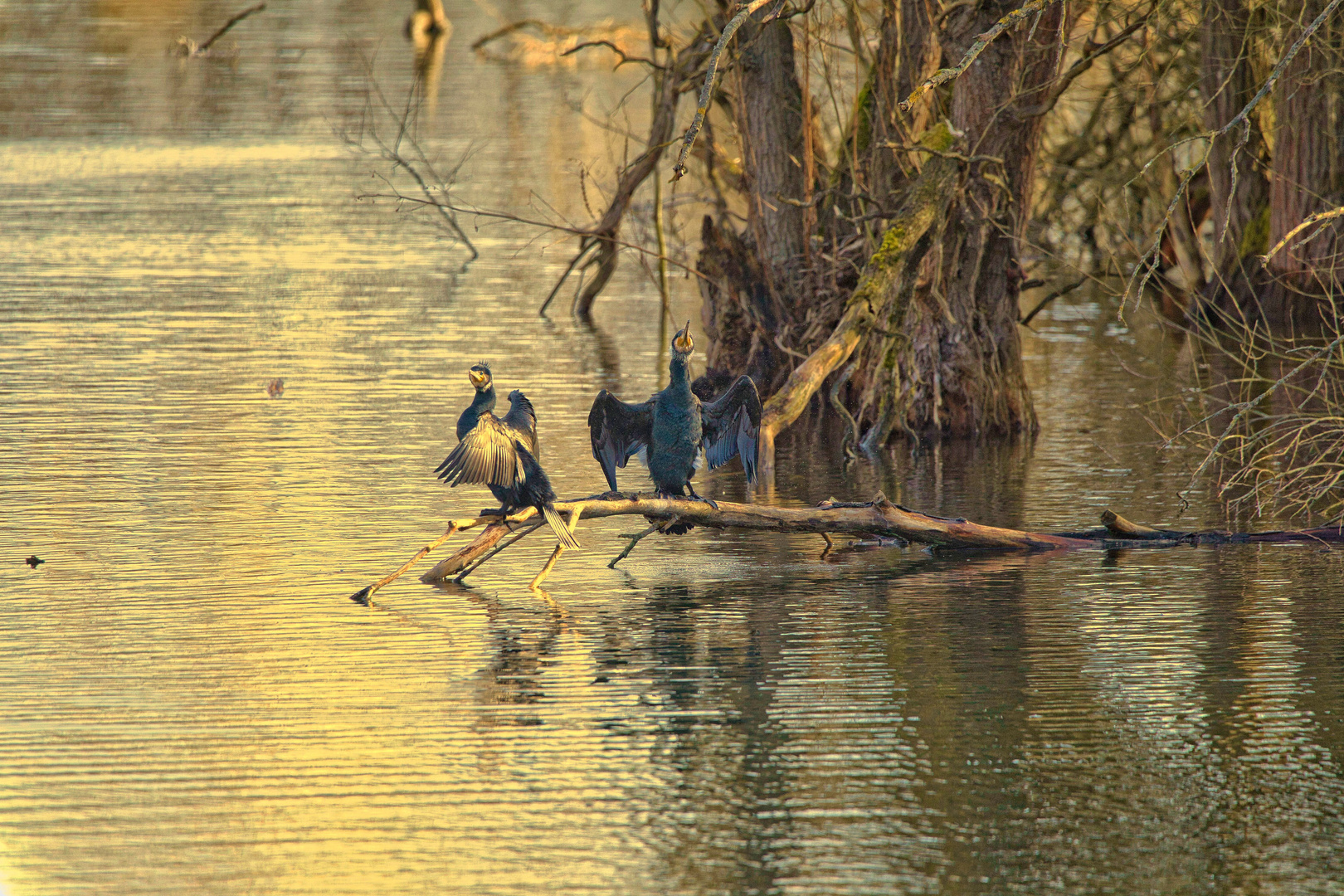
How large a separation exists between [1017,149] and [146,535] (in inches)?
264

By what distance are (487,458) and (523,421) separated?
423mm

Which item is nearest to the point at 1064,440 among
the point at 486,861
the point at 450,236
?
the point at 486,861

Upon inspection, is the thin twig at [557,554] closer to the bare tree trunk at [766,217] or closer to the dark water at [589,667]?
the dark water at [589,667]

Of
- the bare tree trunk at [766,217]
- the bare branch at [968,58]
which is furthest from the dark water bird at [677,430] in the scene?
the bare tree trunk at [766,217]

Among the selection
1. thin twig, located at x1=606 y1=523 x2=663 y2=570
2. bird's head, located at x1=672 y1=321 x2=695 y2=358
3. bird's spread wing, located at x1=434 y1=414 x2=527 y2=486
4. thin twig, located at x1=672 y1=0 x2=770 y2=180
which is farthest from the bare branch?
thin twig, located at x1=606 y1=523 x2=663 y2=570

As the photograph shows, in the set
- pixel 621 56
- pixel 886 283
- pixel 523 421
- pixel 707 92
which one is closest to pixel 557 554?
pixel 523 421

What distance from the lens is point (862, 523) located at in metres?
9.88

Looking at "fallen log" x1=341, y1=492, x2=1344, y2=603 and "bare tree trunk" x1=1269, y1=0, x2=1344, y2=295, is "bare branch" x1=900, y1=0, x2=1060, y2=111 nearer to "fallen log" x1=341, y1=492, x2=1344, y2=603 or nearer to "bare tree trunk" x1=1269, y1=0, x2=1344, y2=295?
"fallen log" x1=341, y1=492, x2=1344, y2=603

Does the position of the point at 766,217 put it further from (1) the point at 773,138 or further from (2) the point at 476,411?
(2) the point at 476,411

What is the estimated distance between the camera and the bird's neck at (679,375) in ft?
30.9

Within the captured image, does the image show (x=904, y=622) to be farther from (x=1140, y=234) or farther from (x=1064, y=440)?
(x=1140, y=234)

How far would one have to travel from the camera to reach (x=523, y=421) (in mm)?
9328

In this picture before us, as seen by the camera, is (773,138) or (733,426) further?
(773,138)

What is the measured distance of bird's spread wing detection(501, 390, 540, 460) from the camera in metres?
9.23
